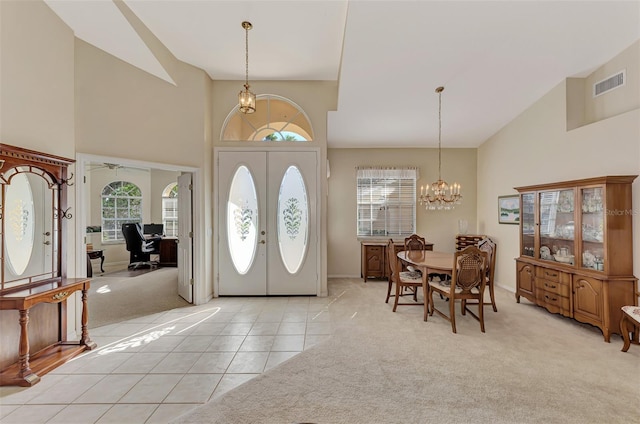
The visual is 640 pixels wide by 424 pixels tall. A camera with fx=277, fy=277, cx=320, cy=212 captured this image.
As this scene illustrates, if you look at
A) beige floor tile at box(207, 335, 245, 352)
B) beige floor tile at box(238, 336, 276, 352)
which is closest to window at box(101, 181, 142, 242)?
beige floor tile at box(207, 335, 245, 352)

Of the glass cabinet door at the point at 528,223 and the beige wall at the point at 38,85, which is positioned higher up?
the beige wall at the point at 38,85

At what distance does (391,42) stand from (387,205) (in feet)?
11.6

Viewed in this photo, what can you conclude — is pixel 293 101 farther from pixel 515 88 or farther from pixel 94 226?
pixel 94 226

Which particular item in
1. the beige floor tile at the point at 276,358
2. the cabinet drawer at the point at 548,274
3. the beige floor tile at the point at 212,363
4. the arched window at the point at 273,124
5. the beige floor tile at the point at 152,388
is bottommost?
the beige floor tile at the point at 152,388

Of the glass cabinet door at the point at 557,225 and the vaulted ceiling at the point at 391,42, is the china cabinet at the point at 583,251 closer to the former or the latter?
the glass cabinet door at the point at 557,225

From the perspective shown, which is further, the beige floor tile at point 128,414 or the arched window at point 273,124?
the arched window at point 273,124

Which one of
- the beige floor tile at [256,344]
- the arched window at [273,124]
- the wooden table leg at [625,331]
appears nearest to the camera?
the wooden table leg at [625,331]

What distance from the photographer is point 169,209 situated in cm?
845

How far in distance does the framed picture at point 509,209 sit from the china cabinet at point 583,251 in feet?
2.38

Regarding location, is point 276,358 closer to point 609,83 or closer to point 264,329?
point 264,329

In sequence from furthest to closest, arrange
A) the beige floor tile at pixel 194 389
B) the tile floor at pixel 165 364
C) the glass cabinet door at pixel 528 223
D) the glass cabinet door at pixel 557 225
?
the glass cabinet door at pixel 528 223, the glass cabinet door at pixel 557 225, the beige floor tile at pixel 194 389, the tile floor at pixel 165 364

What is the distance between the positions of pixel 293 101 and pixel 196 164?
1882 mm

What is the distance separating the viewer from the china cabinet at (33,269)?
2322 mm

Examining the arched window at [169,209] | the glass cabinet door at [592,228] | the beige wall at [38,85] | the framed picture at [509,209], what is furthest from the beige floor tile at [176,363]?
the arched window at [169,209]
